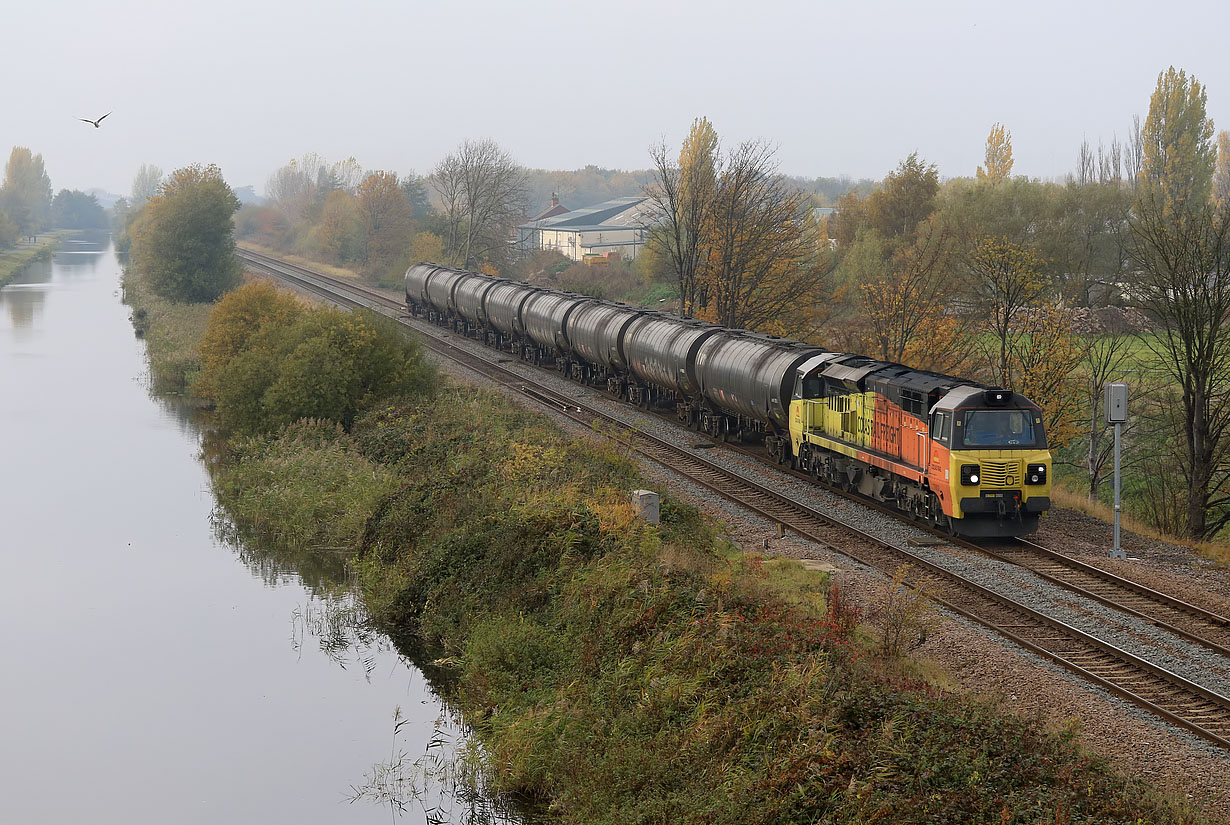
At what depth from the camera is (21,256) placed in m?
155

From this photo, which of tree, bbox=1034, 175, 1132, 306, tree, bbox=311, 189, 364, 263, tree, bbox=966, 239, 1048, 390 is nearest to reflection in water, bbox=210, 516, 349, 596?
tree, bbox=966, 239, 1048, 390

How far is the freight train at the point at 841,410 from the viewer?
72.9 ft

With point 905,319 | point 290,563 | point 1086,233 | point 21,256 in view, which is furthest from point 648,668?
point 21,256

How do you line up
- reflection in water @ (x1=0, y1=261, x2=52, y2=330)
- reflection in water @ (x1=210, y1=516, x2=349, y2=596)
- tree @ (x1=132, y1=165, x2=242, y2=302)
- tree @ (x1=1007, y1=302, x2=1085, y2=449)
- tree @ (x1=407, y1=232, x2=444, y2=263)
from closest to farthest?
reflection in water @ (x1=210, y1=516, x2=349, y2=596) < tree @ (x1=1007, y1=302, x2=1085, y2=449) < tree @ (x1=132, y1=165, x2=242, y2=302) < reflection in water @ (x1=0, y1=261, x2=52, y2=330) < tree @ (x1=407, y1=232, x2=444, y2=263)

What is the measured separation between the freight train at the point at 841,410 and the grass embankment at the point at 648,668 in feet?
16.1

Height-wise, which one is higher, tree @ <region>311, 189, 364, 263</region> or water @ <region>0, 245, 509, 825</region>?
tree @ <region>311, 189, 364, 263</region>

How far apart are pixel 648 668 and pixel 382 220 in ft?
334

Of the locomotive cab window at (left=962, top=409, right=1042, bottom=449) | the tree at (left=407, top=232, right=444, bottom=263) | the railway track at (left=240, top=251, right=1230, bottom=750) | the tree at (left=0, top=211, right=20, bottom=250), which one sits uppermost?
the tree at (left=0, top=211, right=20, bottom=250)

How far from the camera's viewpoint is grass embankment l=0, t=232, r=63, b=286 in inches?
5113

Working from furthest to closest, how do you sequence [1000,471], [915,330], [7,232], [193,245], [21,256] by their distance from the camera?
[7,232] < [21,256] < [193,245] < [915,330] < [1000,471]

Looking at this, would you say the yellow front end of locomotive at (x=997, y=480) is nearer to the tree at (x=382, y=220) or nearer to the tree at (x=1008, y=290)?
the tree at (x=1008, y=290)

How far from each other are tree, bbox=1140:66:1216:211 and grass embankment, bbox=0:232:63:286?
11058cm

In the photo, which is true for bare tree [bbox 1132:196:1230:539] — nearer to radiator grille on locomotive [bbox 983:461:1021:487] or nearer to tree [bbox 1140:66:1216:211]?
A: radiator grille on locomotive [bbox 983:461:1021:487]

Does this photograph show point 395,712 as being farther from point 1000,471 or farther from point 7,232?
point 7,232
